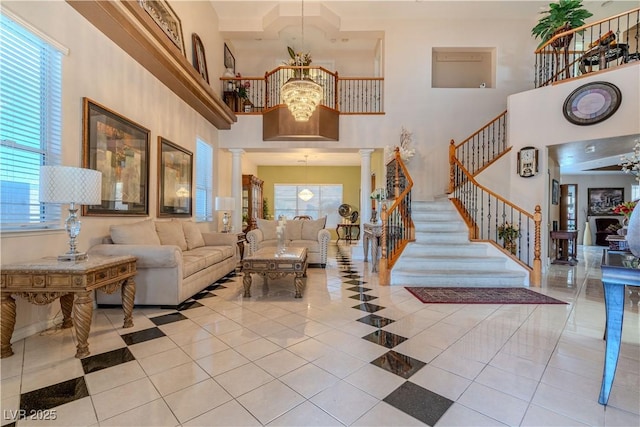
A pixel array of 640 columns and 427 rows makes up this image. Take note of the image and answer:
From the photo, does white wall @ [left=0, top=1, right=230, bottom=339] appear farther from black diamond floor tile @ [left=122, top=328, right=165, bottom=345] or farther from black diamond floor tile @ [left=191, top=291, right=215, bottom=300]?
black diamond floor tile @ [left=191, top=291, right=215, bottom=300]

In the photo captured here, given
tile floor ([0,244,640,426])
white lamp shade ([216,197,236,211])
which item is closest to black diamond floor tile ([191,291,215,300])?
tile floor ([0,244,640,426])

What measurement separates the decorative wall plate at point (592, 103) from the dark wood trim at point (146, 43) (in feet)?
20.5

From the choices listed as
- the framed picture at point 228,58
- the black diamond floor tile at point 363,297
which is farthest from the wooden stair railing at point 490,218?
the framed picture at point 228,58

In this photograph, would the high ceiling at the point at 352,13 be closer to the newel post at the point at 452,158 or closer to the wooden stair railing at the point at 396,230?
the newel post at the point at 452,158

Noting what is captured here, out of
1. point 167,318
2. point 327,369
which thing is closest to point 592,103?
point 327,369

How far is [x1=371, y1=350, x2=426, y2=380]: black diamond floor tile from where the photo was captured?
191 cm

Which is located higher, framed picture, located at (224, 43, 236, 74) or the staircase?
framed picture, located at (224, 43, 236, 74)

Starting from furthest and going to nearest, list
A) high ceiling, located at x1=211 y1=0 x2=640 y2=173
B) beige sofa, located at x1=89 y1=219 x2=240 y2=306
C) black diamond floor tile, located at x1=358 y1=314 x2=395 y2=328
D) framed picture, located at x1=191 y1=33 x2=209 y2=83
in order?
high ceiling, located at x1=211 y1=0 x2=640 y2=173 < framed picture, located at x1=191 y1=33 x2=209 y2=83 < beige sofa, located at x1=89 y1=219 x2=240 y2=306 < black diamond floor tile, located at x1=358 y1=314 x2=395 y2=328

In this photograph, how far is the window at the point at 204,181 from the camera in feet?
19.5

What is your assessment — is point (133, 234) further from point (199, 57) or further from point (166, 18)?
point (199, 57)

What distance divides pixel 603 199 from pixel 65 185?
14.3 m

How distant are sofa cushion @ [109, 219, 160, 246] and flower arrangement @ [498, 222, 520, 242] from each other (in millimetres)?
5633

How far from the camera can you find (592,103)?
187 inches

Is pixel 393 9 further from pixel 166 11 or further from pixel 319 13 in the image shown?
pixel 166 11
